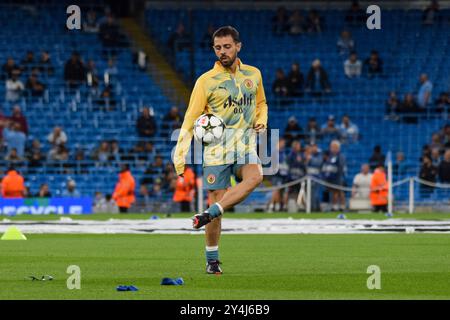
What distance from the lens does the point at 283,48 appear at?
145 ft

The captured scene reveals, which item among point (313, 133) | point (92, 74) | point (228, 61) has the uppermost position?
point (92, 74)

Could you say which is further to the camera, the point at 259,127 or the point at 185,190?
the point at 185,190

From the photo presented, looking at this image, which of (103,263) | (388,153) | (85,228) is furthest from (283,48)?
(103,263)

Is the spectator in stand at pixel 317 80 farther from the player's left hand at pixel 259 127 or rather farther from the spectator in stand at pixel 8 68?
the player's left hand at pixel 259 127

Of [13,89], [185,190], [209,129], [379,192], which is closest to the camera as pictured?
[209,129]

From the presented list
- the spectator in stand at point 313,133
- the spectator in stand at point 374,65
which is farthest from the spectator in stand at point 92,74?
the spectator in stand at point 374,65

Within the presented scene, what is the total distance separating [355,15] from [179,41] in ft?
21.9

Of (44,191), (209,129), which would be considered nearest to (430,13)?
(44,191)

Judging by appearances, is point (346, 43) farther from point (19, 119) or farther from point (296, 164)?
point (19, 119)

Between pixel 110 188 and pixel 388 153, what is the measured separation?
890 centimetres

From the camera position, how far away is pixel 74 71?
1635 inches

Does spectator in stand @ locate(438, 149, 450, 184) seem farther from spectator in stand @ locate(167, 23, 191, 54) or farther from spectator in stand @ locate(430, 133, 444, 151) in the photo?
spectator in stand @ locate(167, 23, 191, 54)

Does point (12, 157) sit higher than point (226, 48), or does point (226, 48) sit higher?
point (226, 48)

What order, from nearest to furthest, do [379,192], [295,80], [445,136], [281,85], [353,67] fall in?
[379,192]
[445,136]
[281,85]
[295,80]
[353,67]
